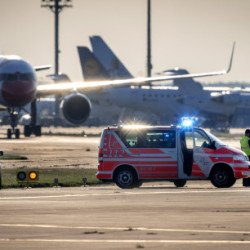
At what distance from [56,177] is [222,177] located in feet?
19.1

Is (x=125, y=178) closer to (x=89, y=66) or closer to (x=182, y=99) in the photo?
(x=89, y=66)

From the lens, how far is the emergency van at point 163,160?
24812mm

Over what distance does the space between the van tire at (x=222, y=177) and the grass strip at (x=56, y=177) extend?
371 centimetres

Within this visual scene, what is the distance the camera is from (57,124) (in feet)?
366

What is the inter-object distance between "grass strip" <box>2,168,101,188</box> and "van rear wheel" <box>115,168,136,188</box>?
1.61m

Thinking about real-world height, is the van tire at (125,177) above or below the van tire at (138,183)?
above

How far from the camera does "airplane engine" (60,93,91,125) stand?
183 feet

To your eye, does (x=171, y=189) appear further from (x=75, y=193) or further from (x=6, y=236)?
(x=6, y=236)

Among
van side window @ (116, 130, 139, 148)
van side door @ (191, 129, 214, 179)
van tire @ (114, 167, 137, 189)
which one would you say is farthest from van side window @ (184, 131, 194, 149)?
van tire @ (114, 167, 137, 189)

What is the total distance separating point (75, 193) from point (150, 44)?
71.0 meters

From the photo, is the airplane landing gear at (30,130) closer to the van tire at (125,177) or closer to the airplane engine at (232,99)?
the airplane engine at (232,99)

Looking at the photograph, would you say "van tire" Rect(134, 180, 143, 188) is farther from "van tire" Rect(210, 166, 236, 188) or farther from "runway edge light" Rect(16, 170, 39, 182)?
"runway edge light" Rect(16, 170, 39, 182)

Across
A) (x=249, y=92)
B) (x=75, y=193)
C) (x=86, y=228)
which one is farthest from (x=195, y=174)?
(x=249, y=92)

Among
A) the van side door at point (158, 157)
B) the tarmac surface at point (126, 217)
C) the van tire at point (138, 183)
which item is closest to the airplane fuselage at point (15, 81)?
the tarmac surface at point (126, 217)
